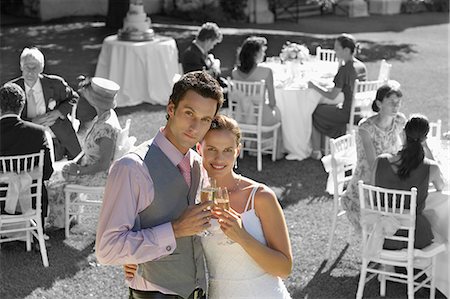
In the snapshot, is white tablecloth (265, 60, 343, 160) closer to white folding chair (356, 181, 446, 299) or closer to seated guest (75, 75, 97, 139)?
seated guest (75, 75, 97, 139)

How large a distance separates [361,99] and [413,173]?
129 inches

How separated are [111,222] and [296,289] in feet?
10.2

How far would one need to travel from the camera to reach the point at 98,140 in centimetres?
563

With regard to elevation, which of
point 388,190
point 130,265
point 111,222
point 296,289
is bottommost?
point 296,289

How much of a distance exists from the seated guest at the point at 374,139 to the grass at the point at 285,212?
0.34 m

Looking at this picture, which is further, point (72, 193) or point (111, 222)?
point (72, 193)

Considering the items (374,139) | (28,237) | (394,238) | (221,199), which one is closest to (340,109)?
(374,139)

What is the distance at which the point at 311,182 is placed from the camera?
24.8 feet

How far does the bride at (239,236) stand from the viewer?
2.50 metres

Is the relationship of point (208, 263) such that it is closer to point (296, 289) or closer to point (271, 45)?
point (296, 289)

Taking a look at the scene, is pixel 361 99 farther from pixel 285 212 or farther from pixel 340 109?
pixel 285 212

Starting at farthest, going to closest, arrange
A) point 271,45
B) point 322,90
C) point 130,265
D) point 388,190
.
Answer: point 271,45 → point 322,90 → point 388,190 → point 130,265

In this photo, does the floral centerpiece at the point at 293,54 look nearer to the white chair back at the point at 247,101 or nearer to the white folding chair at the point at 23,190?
the white chair back at the point at 247,101

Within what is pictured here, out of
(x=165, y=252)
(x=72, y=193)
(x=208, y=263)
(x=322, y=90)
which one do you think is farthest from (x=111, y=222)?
(x=322, y=90)
